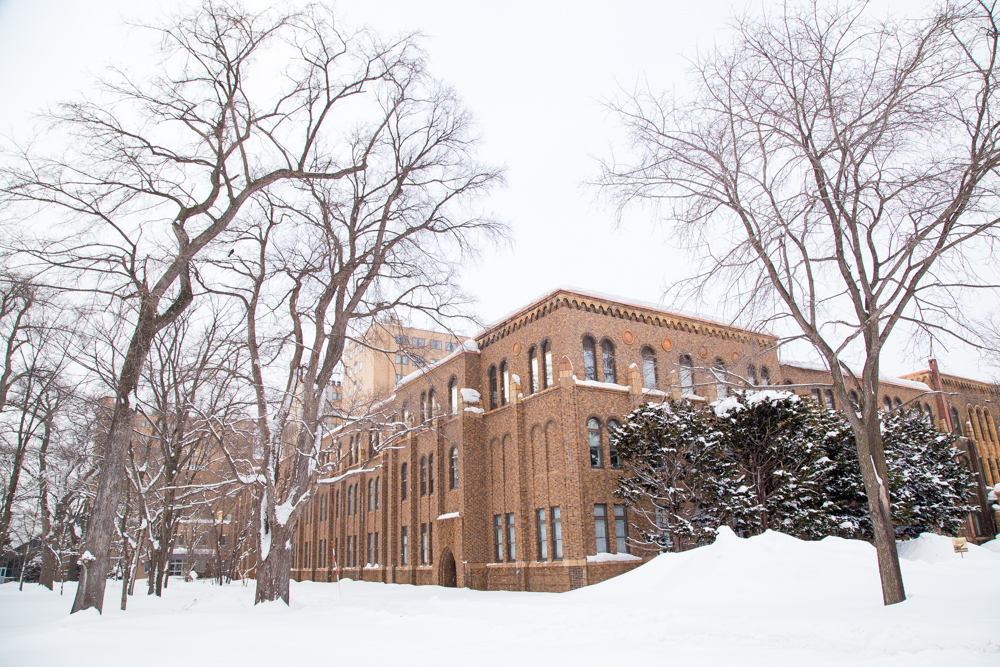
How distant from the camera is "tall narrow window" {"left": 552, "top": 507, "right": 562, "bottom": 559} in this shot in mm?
21312

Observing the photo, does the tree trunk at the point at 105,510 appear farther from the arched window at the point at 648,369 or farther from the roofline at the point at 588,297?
the arched window at the point at 648,369

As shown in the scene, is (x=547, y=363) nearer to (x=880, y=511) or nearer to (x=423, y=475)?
(x=423, y=475)

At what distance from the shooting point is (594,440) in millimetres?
22219

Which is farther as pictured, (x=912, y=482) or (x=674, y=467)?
(x=912, y=482)

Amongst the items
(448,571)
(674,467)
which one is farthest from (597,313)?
(448,571)

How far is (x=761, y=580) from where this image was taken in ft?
43.4

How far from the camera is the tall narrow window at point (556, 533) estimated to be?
21312mm

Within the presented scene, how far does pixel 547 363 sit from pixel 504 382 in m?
3.02

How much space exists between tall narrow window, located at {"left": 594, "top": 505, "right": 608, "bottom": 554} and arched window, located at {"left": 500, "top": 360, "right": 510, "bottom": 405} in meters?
6.09

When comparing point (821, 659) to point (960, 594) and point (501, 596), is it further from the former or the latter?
point (501, 596)

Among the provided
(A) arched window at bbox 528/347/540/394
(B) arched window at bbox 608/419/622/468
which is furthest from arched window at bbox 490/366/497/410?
(B) arched window at bbox 608/419/622/468

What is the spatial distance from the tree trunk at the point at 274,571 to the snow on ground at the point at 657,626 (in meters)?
0.49

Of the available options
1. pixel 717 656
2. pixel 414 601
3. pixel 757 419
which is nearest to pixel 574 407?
pixel 757 419

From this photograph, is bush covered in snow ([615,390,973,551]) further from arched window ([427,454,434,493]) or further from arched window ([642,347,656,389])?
arched window ([427,454,434,493])
